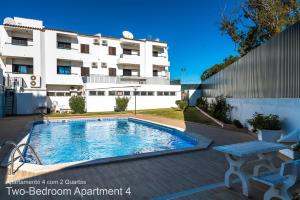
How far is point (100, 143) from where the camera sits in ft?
35.0

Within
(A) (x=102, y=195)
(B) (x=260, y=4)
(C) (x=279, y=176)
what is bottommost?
(A) (x=102, y=195)

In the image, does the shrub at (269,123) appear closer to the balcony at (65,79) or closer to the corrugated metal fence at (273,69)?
the corrugated metal fence at (273,69)

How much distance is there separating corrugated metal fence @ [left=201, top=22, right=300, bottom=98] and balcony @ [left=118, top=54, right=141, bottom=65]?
1840cm

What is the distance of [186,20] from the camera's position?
93.7ft

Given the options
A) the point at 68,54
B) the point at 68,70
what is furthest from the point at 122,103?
the point at 68,54

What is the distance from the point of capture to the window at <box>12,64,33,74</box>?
23.1 metres

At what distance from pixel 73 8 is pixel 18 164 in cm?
2260

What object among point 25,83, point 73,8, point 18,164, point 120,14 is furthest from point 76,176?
point 120,14

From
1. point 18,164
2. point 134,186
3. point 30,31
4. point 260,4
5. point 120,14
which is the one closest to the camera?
point 134,186

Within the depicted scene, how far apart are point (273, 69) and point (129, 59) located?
22.4m

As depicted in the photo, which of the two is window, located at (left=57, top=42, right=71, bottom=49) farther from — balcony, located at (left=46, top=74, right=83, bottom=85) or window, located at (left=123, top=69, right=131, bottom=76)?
window, located at (left=123, top=69, right=131, bottom=76)

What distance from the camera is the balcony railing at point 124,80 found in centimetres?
2359

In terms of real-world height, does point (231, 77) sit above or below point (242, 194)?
above

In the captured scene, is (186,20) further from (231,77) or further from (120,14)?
(231,77)
